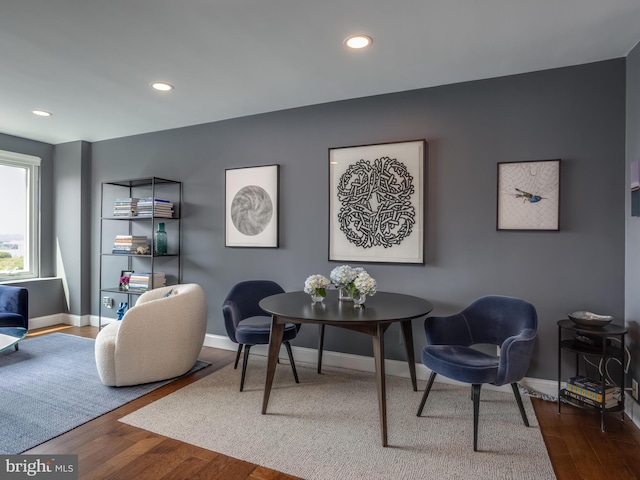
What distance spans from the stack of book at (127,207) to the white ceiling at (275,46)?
1102mm

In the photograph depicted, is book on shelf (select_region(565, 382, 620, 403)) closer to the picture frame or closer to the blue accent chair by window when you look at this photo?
the picture frame

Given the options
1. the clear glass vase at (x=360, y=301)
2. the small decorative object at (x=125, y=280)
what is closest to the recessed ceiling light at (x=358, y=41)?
the clear glass vase at (x=360, y=301)

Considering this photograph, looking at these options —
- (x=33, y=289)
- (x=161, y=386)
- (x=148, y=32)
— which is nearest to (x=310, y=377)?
(x=161, y=386)

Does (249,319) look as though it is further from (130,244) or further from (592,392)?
(592,392)

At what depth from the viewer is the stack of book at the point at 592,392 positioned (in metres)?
2.36

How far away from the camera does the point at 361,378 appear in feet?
10.3

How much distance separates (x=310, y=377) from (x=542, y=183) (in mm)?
2370

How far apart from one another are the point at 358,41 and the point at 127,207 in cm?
320

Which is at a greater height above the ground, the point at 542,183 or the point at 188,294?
the point at 542,183

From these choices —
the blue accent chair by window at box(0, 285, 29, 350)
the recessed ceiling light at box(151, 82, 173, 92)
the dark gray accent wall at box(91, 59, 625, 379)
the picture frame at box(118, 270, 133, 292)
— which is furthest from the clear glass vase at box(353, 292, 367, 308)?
the blue accent chair by window at box(0, 285, 29, 350)

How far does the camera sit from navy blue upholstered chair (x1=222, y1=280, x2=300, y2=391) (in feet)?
9.32

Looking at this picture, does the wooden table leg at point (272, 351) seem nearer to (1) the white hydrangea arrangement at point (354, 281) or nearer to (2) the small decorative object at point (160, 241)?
(1) the white hydrangea arrangement at point (354, 281)

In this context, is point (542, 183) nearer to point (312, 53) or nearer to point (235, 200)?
point (312, 53)

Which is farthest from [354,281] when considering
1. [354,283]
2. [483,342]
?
[483,342]
